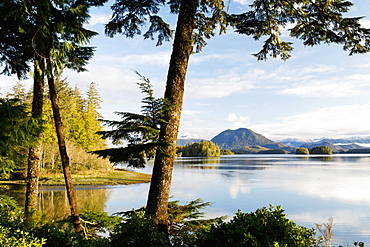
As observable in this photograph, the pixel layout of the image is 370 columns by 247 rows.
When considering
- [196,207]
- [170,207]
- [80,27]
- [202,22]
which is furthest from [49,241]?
[202,22]

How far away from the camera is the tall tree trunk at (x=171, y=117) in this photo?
16.4 ft

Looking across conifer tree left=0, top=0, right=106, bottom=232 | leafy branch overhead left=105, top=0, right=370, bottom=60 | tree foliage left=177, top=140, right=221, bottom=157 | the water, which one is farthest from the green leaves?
tree foliage left=177, top=140, right=221, bottom=157

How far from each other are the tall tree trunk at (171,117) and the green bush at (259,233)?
178 cm

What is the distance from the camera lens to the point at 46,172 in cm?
3194

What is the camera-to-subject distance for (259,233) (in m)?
3.11

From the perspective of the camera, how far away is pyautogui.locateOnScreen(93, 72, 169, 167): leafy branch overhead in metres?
4.74

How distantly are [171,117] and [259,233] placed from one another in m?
2.81

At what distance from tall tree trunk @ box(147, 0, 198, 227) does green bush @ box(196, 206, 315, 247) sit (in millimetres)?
1777

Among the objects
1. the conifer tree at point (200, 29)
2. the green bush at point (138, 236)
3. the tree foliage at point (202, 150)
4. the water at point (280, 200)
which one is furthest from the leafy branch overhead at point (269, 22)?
the tree foliage at point (202, 150)

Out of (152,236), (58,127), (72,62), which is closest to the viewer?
(152,236)

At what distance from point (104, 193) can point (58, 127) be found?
1717 cm

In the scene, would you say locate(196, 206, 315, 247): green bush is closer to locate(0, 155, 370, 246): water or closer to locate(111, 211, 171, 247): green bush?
locate(111, 211, 171, 247): green bush

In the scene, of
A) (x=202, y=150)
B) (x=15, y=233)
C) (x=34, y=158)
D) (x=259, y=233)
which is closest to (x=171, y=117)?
(x=259, y=233)

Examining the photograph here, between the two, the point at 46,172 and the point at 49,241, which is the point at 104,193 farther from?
the point at 49,241
